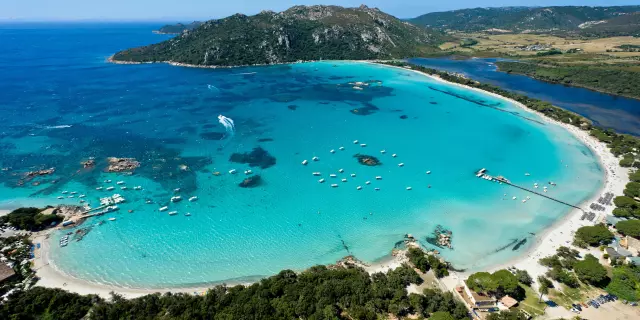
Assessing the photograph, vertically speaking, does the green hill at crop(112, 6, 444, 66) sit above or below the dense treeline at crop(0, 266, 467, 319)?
above

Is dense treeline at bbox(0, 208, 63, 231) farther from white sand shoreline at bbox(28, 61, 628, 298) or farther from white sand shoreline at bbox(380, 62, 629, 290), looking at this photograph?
white sand shoreline at bbox(380, 62, 629, 290)

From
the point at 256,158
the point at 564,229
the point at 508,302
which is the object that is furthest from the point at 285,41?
the point at 508,302

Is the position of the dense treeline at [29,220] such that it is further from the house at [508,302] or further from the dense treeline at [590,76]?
the dense treeline at [590,76]

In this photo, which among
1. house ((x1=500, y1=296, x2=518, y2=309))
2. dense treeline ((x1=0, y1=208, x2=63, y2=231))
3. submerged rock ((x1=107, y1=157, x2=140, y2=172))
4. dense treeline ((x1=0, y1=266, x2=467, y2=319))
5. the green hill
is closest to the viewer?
dense treeline ((x1=0, y1=266, x2=467, y2=319))

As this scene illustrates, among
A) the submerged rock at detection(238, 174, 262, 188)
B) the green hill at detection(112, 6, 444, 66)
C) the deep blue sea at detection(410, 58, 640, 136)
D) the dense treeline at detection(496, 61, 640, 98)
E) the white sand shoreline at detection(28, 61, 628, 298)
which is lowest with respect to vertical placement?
the white sand shoreline at detection(28, 61, 628, 298)

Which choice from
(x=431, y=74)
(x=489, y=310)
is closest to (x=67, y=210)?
(x=489, y=310)

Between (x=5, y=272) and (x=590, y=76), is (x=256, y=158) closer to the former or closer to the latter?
(x=5, y=272)

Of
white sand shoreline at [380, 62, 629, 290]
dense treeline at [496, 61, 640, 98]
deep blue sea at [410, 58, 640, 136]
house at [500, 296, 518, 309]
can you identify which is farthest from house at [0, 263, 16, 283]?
dense treeline at [496, 61, 640, 98]
